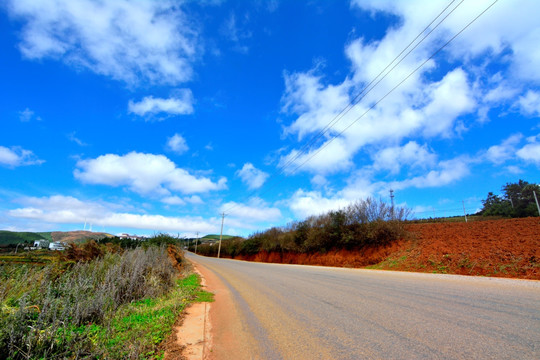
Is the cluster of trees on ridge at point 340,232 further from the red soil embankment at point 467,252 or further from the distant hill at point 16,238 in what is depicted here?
the distant hill at point 16,238

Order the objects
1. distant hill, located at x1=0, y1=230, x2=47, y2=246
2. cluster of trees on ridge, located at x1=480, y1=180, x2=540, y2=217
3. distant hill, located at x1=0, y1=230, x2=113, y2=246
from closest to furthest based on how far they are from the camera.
A: distant hill, located at x1=0, y1=230, x2=113, y2=246 → distant hill, located at x1=0, y1=230, x2=47, y2=246 → cluster of trees on ridge, located at x1=480, y1=180, x2=540, y2=217

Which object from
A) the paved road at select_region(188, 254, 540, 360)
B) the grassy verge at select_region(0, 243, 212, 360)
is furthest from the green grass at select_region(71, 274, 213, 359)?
the paved road at select_region(188, 254, 540, 360)

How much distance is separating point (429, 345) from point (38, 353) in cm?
489

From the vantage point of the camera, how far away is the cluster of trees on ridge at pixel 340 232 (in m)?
23.7

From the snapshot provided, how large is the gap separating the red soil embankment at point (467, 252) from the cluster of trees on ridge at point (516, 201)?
17.7 m

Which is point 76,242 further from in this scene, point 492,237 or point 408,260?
point 492,237

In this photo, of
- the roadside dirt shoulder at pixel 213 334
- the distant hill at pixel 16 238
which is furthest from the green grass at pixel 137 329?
the distant hill at pixel 16 238

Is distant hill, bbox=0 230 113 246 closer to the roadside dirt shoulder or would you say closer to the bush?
the bush

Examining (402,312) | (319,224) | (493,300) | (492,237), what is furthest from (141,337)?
(319,224)

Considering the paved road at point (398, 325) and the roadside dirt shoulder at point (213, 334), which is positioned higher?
the paved road at point (398, 325)

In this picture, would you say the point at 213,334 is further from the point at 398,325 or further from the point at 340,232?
the point at 340,232

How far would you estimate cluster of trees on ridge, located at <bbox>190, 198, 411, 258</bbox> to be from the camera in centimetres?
2366

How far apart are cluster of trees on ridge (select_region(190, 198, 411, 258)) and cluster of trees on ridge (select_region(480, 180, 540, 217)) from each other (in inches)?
795

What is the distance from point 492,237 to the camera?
53.3 ft
